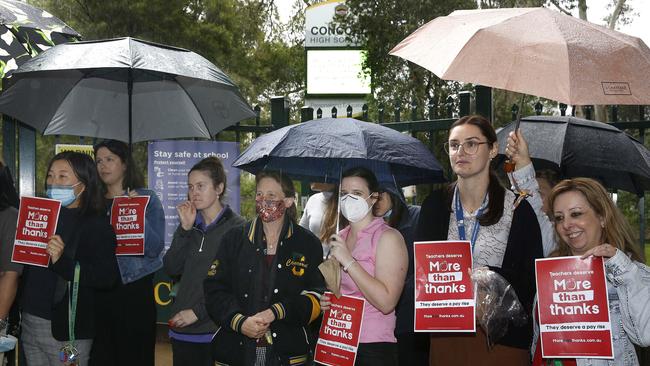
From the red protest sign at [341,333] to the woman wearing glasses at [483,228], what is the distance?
1.44 feet

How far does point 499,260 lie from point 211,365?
7.02ft

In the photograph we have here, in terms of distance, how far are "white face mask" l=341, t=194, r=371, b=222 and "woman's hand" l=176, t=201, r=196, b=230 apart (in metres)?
1.28

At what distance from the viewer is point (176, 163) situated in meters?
7.11

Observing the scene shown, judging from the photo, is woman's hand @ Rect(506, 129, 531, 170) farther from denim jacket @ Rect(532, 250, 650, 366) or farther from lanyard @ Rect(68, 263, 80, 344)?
lanyard @ Rect(68, 263, 80, 344)

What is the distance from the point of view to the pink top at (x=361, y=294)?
4629 mm

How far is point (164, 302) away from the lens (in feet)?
24.2

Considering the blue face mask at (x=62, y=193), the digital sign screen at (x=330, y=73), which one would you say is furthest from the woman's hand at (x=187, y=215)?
the digital sign screen at (x=330, y=73)

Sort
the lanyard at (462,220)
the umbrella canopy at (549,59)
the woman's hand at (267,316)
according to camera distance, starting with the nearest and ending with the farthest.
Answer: the umbrella canopy at (549,59) < the lanyard at (462,220) < the woman's hand at (267,316)

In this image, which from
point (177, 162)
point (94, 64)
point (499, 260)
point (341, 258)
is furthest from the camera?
point (177, 162)

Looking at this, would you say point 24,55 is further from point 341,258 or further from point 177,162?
point 341,258

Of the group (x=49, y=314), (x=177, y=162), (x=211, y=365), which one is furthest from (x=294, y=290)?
(x=177, y=162)

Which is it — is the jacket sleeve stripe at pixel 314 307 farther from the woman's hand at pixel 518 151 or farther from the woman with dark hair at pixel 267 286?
the woman's hand at pixel 518 151

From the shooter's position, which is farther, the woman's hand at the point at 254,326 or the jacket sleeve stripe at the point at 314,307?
the jacket sleeve stripe at the point at 314,307

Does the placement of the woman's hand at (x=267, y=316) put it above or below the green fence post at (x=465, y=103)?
below
